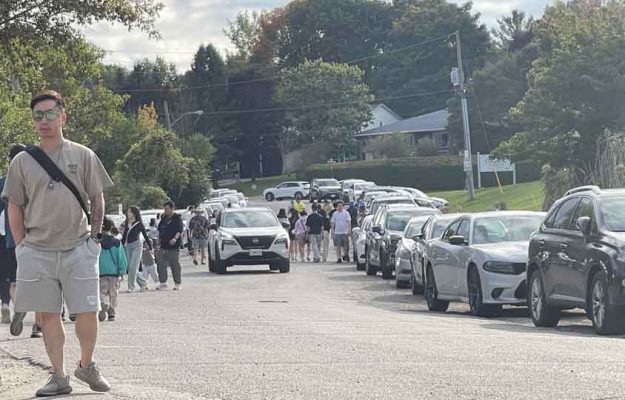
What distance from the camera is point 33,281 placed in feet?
31.1

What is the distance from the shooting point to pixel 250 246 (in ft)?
112

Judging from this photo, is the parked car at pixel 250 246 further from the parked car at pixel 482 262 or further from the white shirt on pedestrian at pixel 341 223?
the parked car at pixel 482 262

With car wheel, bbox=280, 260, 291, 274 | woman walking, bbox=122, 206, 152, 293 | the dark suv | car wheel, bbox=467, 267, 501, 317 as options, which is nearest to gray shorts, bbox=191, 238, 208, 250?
car wheel, bbox=280, 260, 291, 274

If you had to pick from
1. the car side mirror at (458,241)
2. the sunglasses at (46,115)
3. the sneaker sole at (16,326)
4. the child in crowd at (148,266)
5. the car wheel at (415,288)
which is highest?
the sunglasses at (46,115)

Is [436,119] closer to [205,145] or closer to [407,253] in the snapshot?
[205,145]

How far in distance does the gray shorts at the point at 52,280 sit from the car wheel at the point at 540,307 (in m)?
8.77

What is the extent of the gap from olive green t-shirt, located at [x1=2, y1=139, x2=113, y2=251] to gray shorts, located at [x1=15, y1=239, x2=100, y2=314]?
65mm

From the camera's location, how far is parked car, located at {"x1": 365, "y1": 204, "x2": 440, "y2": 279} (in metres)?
31.3

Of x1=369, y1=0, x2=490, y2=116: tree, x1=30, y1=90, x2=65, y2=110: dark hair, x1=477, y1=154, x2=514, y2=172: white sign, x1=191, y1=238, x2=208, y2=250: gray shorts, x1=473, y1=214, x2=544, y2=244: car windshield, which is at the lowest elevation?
x1=191, y1=238, x2=208, y2=250: gray shorts

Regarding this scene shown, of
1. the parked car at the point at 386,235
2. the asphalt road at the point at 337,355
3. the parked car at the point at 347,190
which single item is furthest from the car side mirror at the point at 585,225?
the parked car at the point at 347,190

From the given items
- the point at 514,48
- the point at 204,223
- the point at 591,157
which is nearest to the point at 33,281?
the point at 204,223

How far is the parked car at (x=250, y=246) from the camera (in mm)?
33969

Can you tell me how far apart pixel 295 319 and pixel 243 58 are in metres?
108

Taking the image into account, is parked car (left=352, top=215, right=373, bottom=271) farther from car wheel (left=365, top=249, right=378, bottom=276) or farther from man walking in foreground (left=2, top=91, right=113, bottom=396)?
man walking in foreground (left=2, top=91, right=113, bottom=396)
